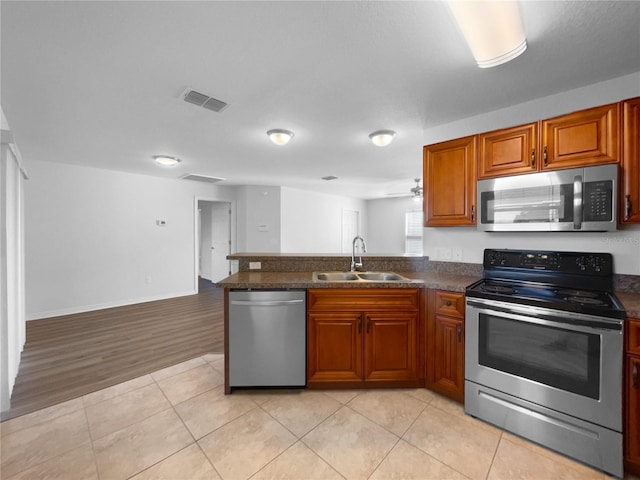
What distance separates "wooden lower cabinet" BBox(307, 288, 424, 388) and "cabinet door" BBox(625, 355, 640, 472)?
112 cm

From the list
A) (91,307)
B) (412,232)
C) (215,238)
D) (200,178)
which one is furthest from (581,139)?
(215,238)

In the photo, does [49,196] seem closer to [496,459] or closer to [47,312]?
[47,312]

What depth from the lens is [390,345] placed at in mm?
2195

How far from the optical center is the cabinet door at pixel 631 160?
167cm

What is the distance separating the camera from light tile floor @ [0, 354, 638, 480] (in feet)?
4.80

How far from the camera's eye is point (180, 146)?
3.50 metres

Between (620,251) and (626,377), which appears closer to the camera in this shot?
(626,377)

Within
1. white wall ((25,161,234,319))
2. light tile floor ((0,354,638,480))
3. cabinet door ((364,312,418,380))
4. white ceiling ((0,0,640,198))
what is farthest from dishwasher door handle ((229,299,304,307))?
white wall ((25,161,234,319))

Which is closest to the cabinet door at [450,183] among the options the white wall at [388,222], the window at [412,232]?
the white wall at [388,222]

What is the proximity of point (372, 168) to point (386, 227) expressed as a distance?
168 inches

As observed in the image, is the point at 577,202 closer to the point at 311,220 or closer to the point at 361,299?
the point at 361,299

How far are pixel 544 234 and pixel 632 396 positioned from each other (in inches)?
45.8

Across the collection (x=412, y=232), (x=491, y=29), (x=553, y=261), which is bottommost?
(x=553, y=261)

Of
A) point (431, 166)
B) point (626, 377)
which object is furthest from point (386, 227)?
point (626, 377)
